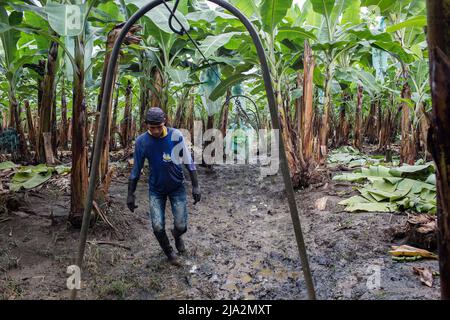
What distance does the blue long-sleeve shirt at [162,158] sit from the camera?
296 cm

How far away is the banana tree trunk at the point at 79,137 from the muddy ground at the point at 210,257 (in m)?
0.39

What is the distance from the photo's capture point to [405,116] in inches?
203

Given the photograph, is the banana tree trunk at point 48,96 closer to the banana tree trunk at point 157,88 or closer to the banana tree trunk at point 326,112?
the banana tree trunk at point 157,88

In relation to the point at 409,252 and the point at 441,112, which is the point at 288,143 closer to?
the point at 409,252

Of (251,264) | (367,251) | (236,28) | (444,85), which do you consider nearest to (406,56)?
(236,28)

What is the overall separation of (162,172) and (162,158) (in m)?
0.13

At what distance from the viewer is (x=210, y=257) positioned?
10.6 ft

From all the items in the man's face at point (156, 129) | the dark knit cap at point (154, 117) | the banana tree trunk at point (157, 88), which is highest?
the banana tree trunk at point (157, 88)

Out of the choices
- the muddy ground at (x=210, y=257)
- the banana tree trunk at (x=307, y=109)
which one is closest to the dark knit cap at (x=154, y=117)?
the muddy ground at (x=210, y=257)

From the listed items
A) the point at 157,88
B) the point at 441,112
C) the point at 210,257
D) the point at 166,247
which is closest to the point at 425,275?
the point at 441,112

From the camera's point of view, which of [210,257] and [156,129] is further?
[210,257]

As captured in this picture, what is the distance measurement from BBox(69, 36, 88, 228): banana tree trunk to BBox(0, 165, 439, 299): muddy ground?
39 centimetres

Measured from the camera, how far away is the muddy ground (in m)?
2.40
